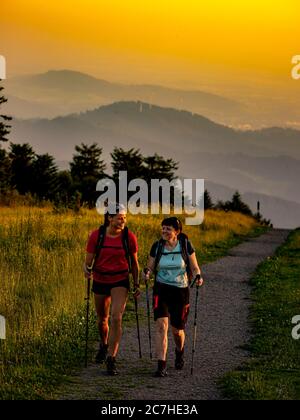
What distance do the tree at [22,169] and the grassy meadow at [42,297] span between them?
43334 millimetres

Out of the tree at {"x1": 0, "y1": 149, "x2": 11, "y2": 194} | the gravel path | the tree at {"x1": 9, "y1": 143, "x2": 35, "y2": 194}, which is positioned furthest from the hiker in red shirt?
the tree at {"x1": 9, "y1": 143, "x2": 35, "y2": 194}

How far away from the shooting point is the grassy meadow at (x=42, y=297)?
9.75 meters

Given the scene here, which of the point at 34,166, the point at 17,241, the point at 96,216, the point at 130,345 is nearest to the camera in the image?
the point at 130,345

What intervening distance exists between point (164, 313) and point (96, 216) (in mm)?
18841

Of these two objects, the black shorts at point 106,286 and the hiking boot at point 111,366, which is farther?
the black shorts at point 106,286

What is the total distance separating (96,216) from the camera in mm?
28859

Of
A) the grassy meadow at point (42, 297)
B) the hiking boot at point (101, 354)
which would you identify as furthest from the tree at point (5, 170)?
the hiking boot at point (101, 354)

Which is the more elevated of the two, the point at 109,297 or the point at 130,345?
the point at 109,297

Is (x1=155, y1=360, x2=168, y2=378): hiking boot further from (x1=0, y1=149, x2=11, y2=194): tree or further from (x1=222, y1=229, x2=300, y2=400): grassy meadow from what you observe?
(x1=0, y1=149, x2=11, y2=194): tree

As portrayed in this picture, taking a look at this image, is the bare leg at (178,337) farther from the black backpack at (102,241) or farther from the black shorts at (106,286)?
the black backpack at (102,241)

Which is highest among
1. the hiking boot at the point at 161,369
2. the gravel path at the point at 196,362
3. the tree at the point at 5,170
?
the tree at the point at 5,170

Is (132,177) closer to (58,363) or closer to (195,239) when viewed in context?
(195,239)
